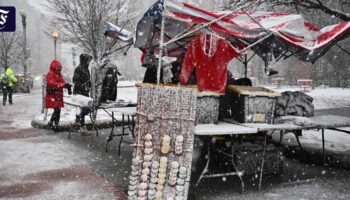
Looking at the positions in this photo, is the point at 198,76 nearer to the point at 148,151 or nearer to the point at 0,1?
the point at 148,151

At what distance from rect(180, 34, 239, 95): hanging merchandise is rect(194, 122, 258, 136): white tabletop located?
0.70 meters

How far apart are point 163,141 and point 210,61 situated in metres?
1.74

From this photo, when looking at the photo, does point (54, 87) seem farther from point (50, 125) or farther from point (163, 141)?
point (163, 141)

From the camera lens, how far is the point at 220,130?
16.2ft

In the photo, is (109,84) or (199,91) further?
(109,84)

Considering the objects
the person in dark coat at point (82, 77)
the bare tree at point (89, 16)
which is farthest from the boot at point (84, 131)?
the bare tree at point (89, 16)

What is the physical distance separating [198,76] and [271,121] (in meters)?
1.44

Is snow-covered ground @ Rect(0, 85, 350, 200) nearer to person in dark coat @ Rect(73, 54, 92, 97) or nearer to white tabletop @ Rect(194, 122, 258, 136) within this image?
white tabletop @ Rect(194, 122, 258, 136)

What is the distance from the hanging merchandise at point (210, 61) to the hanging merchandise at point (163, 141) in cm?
99

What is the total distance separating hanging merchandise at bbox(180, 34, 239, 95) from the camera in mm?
5691

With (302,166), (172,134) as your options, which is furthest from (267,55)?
(172,134)

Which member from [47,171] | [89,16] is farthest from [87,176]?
[89,16]

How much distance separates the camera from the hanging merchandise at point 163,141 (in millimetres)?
4664

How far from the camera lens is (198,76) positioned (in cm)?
571
